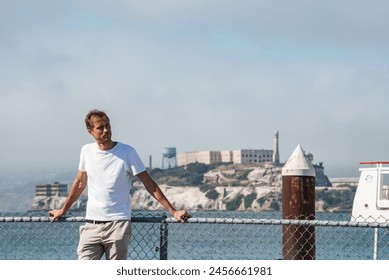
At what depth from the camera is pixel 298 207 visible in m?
8.90

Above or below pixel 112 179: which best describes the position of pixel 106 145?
above

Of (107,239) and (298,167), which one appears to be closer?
(107,239)

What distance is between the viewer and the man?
25.0 ft

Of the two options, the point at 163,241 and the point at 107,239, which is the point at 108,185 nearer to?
the point at 107,239

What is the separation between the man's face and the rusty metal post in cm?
229

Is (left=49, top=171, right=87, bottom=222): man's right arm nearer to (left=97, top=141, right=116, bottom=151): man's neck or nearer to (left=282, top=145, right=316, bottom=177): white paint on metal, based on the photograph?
→ (left=97, top=141, right=116, bottom=151): man's neck

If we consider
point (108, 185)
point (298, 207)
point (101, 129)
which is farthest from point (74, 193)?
point (298, 207)

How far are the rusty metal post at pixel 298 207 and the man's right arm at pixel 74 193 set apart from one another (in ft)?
7.26

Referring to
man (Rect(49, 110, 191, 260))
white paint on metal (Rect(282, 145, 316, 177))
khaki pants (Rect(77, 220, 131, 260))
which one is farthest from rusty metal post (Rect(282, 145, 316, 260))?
khaki pants (Rect(77, 220, 131, 260))

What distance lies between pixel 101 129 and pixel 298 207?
2447 millimetres

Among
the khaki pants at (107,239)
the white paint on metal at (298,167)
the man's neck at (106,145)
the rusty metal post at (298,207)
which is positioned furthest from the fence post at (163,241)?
the white paint on metal at (298,167)

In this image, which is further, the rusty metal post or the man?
the rusty metal post
